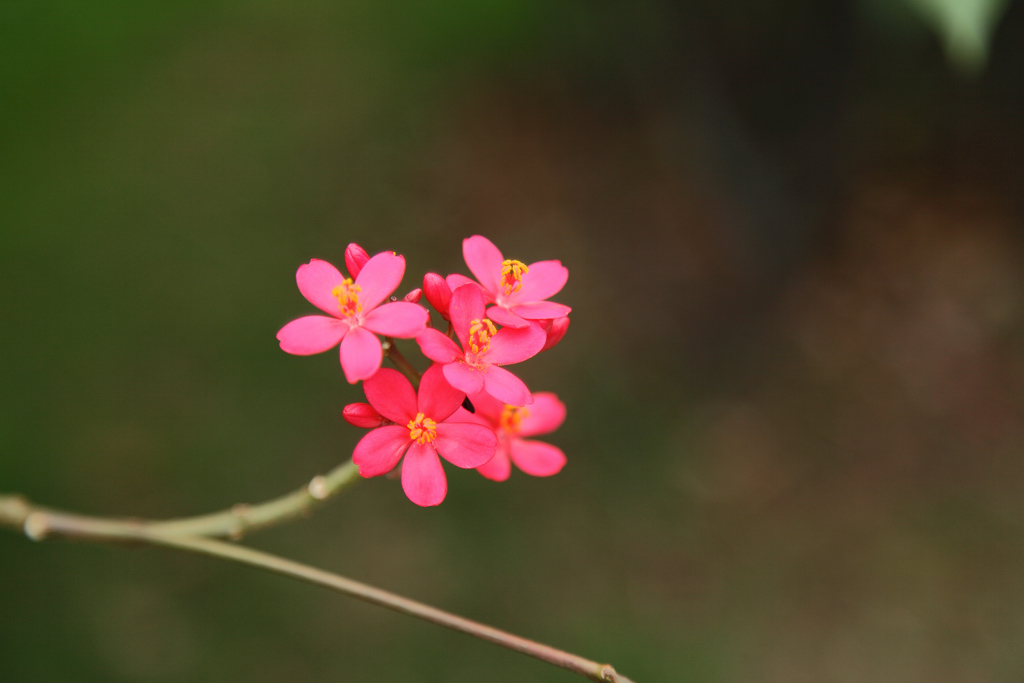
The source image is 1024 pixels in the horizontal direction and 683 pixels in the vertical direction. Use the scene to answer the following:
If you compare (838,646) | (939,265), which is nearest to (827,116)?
(939,265)

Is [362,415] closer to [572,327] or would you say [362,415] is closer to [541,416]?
[541,416]

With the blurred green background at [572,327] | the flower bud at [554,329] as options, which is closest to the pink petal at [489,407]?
the flower bud at [554,329]

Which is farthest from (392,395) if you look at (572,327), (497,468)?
(572,327)

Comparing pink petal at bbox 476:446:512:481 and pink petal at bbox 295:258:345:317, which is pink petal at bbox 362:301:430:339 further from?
pink petal at bbox 476:446:512:481

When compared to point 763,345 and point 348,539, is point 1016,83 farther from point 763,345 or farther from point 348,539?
point 348,539

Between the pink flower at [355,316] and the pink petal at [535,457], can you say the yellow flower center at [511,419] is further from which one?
the pink flower at [355,316]

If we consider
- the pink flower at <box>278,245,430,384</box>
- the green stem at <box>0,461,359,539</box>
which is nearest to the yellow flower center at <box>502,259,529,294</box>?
the pink flower at <box>278,245,430,384</box>
